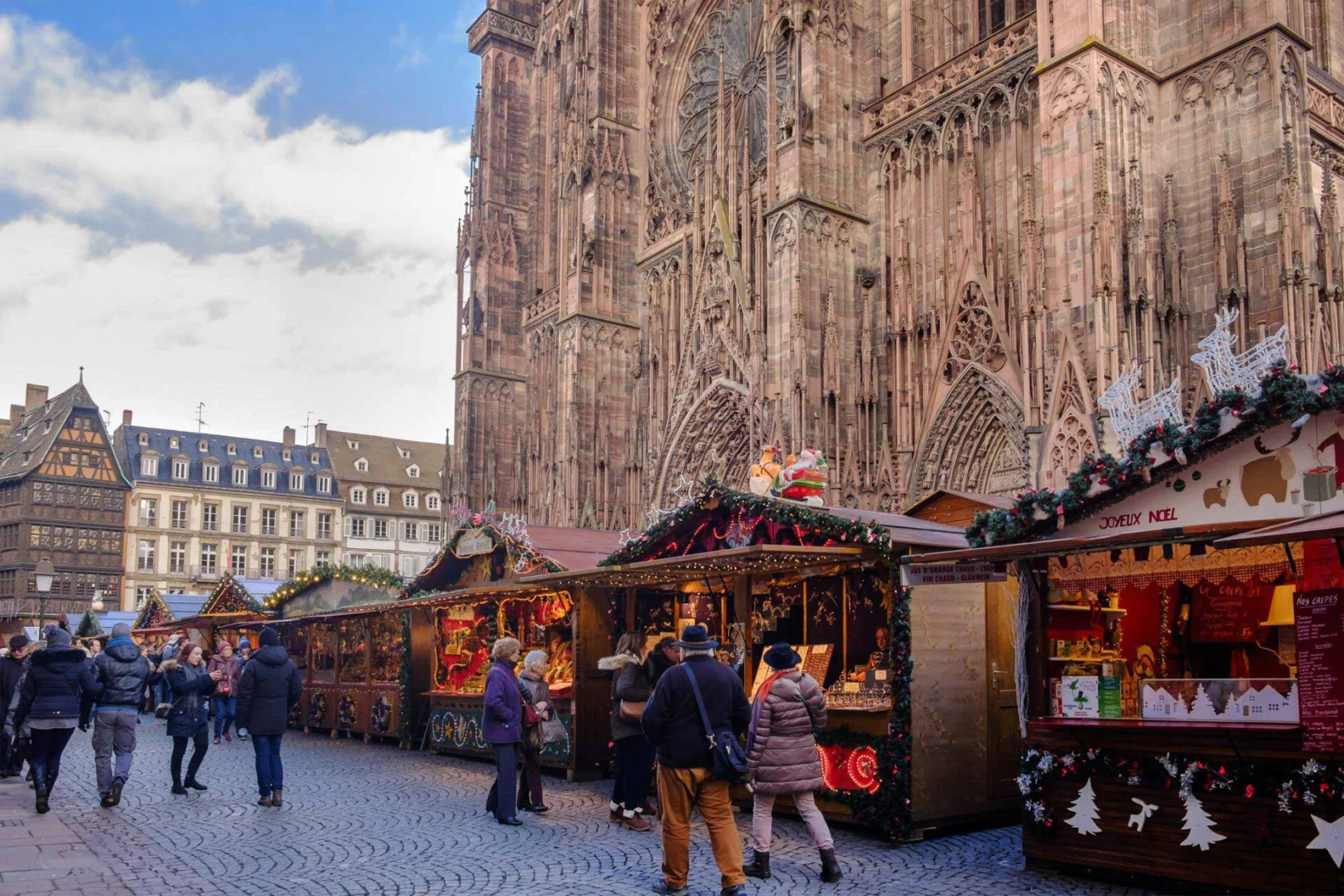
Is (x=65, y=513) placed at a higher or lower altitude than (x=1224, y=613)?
higher

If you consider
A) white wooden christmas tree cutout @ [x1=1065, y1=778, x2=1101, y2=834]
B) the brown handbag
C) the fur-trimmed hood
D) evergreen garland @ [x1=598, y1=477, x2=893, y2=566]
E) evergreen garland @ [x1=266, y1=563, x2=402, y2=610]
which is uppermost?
evergreen garland @ [x1=598, y1=477, x2=893, y2=566]

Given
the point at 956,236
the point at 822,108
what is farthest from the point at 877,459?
the point at 822,108

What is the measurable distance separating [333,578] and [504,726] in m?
10.8

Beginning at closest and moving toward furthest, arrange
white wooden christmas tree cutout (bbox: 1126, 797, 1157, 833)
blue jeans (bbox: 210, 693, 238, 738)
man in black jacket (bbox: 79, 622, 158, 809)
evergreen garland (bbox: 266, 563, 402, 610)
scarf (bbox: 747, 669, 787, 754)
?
white wooden christmas tree cutout (bbox: 1126, 797, 1157, 833)
scarf (bbox: 747, 669, 787, 754)
man in black jacket (bbox: 79, 622, 158, 809)
blue jeans (bbox: 210, 693, 238, 738)
evergreen garland (bbox: 266, 563, 402, 610)

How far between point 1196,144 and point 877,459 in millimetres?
6674

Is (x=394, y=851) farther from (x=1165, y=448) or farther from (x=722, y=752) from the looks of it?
(x=1165, y=448)

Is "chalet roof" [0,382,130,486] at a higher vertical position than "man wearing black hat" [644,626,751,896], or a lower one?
higher

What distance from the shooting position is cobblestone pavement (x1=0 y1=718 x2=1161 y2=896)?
24.1 ft

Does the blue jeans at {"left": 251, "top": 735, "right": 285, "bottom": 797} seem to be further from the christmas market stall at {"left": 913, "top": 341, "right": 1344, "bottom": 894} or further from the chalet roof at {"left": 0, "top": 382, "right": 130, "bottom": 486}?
the chalet roof at {"left": 0, "top": 382, "right": 130, "bottom": 486}

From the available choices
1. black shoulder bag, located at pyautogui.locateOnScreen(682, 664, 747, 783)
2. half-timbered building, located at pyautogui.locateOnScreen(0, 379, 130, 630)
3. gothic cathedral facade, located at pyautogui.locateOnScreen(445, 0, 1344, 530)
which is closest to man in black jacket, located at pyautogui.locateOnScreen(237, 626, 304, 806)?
black shoulder bag, located at pyautogui.locateOnScreen(682, 664, 747, 783)

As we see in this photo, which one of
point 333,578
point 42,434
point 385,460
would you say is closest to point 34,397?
point 42,434

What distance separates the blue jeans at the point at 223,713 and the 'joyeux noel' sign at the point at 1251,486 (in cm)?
1417

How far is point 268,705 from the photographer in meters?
10.9

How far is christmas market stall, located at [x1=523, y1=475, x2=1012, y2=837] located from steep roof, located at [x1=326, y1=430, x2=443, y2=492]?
2175 inches
